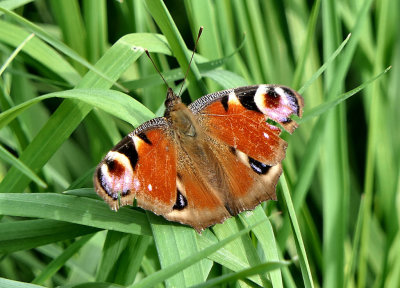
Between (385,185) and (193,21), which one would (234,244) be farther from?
(385,185)

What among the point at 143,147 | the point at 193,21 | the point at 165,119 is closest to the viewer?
the point at 143,147

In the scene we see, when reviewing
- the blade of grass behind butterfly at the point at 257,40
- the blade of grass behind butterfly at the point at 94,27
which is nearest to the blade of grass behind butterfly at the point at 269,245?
the blade of grass behind butterfly at the point at 257,40

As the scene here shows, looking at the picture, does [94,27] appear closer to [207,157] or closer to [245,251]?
[207,157]

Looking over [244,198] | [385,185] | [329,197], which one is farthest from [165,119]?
[385,185]

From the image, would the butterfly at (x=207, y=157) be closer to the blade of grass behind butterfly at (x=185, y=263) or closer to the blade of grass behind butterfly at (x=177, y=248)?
the blade of grass behind butterfly at (x=177, y=248)

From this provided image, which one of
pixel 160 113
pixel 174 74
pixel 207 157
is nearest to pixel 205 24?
pixel 174 74
